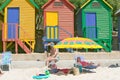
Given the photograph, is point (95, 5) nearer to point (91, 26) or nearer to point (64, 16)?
point (91, 26)

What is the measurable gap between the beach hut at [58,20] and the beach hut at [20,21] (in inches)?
39.4

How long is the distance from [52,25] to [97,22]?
3332 millimetres

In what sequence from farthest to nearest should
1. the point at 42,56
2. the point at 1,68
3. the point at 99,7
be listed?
the point at 99,7 → the point at 42,56 → the point at 1,68

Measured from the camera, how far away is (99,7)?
2433cm

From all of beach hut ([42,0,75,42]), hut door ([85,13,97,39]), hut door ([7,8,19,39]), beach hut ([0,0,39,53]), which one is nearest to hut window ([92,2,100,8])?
hut door ([85,13,97,39])

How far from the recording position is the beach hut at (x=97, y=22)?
938 inches

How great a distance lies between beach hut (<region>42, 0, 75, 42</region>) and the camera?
76.4 feet

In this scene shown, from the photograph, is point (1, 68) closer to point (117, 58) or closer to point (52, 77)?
point (52, 77)

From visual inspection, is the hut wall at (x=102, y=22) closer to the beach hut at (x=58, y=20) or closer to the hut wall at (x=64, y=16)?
the hut wall at (x=64, y=16)

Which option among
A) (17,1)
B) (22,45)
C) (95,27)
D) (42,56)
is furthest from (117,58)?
(17,1)

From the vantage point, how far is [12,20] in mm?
23219

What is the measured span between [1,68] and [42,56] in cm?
465

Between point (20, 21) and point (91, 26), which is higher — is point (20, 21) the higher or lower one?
the higher one

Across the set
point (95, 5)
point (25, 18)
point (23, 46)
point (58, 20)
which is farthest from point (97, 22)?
point (23, 46)
